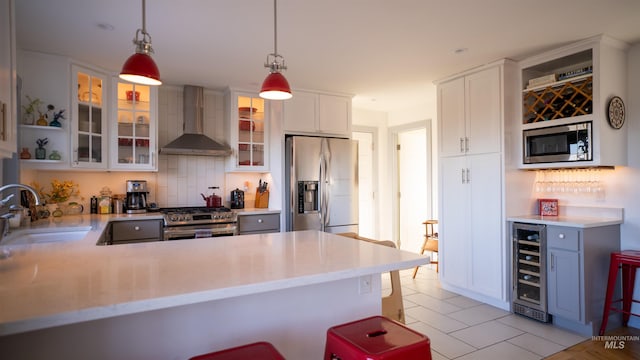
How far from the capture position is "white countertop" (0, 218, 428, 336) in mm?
949

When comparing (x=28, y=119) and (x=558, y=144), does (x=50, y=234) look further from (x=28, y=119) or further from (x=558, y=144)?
(x=558, y=144)

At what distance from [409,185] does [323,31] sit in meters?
3.65

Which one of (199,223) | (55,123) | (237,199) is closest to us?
(55,123)

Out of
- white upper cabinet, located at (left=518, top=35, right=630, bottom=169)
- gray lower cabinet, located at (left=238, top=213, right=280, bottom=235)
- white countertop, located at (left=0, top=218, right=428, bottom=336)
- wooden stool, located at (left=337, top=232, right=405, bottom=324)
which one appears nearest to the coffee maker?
gray lower cabinet, located at (left=238, top=213, right=280, bottom=235)

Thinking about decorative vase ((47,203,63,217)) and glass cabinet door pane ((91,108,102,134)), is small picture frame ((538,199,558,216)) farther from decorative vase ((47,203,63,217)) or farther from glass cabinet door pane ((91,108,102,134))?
decorative vase ((47,203,63,217))

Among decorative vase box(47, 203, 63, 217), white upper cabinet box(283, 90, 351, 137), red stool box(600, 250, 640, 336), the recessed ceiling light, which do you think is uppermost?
the recessed ceiling light

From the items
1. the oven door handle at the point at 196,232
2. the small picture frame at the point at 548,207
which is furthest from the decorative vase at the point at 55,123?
the small picture frame at the point at 548,207

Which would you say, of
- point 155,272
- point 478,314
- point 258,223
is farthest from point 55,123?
point 478,314

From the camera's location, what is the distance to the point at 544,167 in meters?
3.25

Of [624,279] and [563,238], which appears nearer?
[563,238]

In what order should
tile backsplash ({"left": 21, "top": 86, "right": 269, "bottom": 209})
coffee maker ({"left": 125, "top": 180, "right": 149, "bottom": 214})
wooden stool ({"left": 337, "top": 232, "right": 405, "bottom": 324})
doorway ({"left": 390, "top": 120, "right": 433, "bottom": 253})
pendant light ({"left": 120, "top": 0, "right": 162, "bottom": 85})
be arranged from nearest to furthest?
1. pendant light ({"left": 120, "top": 0, "right": 162, "bottom": 85})
2. wooden stool ({"left": 337, "top": 232, "right": 405, "bottom": 324})
3. coffee maker ({"left": 125, "top": 180, "right": 149, "bottom": 214})
4. tile backsplash ({"left": 21, "top": 86, "right": 269, "bottom": 209})
5. doorway ({"left": 390, "top": 120, "right": 433, "bottom": 253})

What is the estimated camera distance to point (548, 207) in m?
3.45

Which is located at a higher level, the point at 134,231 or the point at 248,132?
the point at 248,132

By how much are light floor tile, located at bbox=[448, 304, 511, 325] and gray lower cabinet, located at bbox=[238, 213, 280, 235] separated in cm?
212
